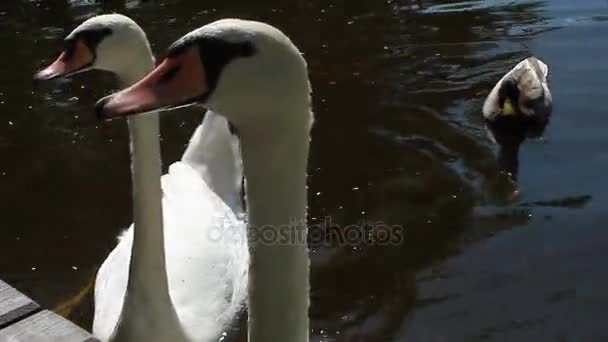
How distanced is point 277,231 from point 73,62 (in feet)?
6.84

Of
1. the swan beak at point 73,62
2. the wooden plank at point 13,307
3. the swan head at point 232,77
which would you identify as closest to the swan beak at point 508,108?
the swan beak at point 73,62

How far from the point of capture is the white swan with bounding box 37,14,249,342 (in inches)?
160

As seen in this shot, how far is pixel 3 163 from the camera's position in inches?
311

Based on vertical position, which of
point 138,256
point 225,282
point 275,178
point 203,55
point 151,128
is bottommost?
point 225,282

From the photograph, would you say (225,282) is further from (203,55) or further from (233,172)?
(203,55)

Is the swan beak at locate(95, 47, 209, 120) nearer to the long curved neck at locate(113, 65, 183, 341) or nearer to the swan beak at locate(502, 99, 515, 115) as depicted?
the long curved neck at locate(113, 65, 183, 341)

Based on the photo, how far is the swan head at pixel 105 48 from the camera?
4.02m

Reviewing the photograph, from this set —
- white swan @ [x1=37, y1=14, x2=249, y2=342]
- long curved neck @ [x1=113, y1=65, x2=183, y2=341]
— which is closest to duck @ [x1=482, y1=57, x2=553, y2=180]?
white swan @ [x1=37, y1=14, x2=249, y2=342]

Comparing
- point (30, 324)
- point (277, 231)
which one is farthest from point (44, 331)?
point (277, 231)

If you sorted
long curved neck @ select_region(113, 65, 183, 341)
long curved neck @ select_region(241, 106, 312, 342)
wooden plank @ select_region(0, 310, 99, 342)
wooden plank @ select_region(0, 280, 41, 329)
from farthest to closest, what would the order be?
long curved neck @ select_region(113, 65, 183, 341), wooden plank @ select_region(0, 280, 41, 329), wooden plank @ select_region(0, 310, 99, 342), long curved neck @ select_region(241, 106, 312, 342)

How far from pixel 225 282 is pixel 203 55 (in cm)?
317

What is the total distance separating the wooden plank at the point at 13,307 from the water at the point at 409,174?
2.69 meters

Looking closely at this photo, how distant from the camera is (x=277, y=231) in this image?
235 cm

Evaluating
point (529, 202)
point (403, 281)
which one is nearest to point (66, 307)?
point (403, 281)
